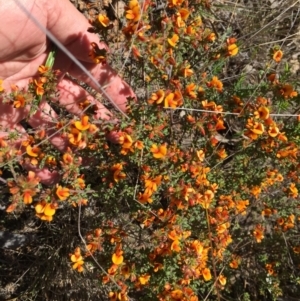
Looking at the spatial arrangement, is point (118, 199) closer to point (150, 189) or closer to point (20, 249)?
point (150, 189)

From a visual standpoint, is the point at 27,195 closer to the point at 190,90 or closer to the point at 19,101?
the point at 19,101

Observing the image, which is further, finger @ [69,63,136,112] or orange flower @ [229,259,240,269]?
orange flower @ [229,259,240,269]

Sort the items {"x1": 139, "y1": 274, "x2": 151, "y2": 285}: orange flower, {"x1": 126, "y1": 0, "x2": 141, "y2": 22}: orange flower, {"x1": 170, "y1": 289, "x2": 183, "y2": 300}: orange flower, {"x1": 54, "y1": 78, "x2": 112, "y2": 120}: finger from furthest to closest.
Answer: {"x1": 54, "y1": 78, "x2": 112, "y2": 120}: finger, {"x1": 139, "y1": 274, "x2": 151, "y2": 285}: orange flower, {"x1": 170, "y1": 289, "x2": 183, "y2": 300}: orange flower, {"x1": 126, "y1": 0, "x2": 141, "y2": 22}: orange flower

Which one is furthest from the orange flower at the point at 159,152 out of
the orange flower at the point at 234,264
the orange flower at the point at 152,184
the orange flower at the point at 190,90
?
the orange flower at the point at 234,264

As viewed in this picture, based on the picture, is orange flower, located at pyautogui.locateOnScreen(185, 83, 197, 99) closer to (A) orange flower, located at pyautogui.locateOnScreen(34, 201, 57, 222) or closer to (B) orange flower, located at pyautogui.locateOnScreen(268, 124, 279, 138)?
(B) orange flower, located at pyautogui.locateOnScreen(268, 124, 279, 138)

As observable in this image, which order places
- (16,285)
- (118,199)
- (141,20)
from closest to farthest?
(141,20)
(118,199)
(16,285)

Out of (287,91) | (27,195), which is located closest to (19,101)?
(27,195)

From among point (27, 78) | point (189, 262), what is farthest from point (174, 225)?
point (27, 78)

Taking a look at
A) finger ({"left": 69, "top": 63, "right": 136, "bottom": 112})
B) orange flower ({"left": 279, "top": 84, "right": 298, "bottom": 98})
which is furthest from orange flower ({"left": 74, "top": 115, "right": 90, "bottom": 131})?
orange flower ({"left": 279, "top": 84, "right": 298, "bottom": 98})
